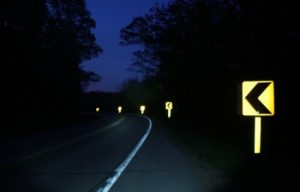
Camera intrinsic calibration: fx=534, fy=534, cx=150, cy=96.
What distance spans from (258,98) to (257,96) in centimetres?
4

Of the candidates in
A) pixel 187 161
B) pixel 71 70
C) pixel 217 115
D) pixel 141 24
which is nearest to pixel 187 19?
pixel 217 115

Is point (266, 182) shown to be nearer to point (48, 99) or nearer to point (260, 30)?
point (260, 30)

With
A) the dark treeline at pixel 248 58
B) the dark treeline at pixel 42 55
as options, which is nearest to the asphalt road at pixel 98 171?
the dark treeline at pixel 248 58

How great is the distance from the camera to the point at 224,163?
15.7m

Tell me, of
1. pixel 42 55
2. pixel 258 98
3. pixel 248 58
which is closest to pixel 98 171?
pixel 258 98

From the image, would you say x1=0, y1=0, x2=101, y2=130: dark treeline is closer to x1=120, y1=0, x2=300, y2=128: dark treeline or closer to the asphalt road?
x1=120, y1=0, x2=300, y2=128: dark treeline

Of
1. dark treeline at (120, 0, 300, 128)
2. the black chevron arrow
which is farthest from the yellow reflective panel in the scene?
dark treeline at (120, 0, 300, 128)

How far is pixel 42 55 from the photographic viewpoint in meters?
57.3

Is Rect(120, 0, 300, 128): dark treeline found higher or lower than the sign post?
higher

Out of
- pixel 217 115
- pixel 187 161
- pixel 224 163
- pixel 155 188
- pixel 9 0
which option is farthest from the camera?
pixel 9 0

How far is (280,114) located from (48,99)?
50.2 m

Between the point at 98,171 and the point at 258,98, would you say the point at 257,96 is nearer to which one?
the point at 258,98

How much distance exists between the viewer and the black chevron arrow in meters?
10.0

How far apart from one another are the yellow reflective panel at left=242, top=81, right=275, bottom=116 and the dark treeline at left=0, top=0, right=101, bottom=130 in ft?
129
